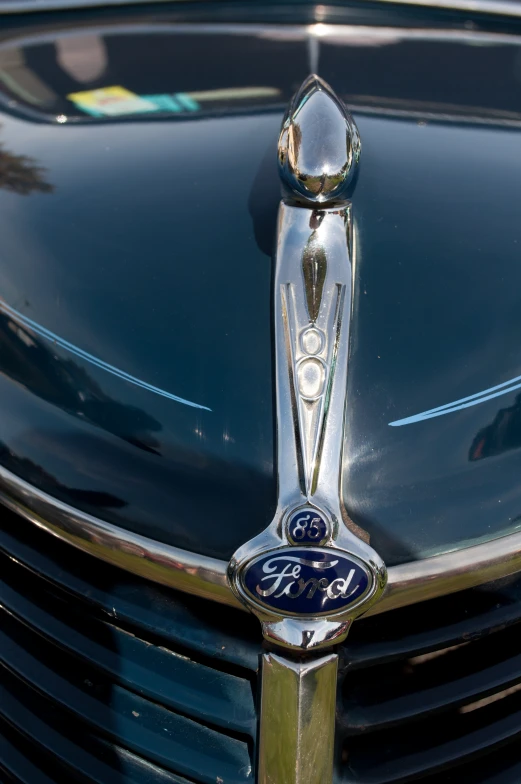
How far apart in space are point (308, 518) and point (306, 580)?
0.25ft

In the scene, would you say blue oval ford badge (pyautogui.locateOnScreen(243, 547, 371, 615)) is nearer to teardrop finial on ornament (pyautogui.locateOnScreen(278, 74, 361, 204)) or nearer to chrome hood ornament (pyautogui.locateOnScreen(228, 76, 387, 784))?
Answer: chrome hood ornament (pyautogui.locateOnScreen(228, 76, 387, 784))

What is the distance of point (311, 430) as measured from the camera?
3.76ft

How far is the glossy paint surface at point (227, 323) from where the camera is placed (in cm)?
115

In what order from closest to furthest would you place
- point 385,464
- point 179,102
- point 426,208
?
1. point 385,464
2. point 426,208
3. point 179,102

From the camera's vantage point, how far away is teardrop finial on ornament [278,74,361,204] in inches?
51.9

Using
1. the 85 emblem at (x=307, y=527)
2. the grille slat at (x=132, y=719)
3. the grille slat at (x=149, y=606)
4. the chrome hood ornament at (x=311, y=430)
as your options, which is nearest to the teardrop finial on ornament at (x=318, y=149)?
the chrome hood ornament at (x=311, y=430)

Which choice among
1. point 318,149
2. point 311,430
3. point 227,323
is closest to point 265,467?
point 311,430

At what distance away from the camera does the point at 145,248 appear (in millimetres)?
1336

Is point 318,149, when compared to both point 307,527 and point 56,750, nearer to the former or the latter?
point 307,527

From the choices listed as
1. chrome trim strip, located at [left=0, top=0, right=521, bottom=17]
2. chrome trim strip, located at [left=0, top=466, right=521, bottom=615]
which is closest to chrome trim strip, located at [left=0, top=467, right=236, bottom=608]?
chrome trim strip, located at [left=0, top=466, right=521, bottom=615]

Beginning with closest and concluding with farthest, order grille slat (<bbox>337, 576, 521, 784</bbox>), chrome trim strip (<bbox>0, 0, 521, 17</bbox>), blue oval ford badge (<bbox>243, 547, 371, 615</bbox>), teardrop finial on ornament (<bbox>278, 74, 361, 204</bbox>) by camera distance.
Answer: blue oval ford badge (<bbox>243, 547, 371, 615</bbox>)
grille slat (<bbox>337, 576, 521, 784</bbox>)
teardrop finial on ornament (<bbox>278, 74, 361, 204</bbox>)
chrome trim strip (<bbox>0, 0, 521, 17</bbox>)

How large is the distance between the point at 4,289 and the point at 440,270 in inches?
26.3

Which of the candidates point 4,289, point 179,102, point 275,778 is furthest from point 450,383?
point 179,102

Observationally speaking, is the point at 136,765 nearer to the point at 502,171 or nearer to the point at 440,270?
the point at 440,270
